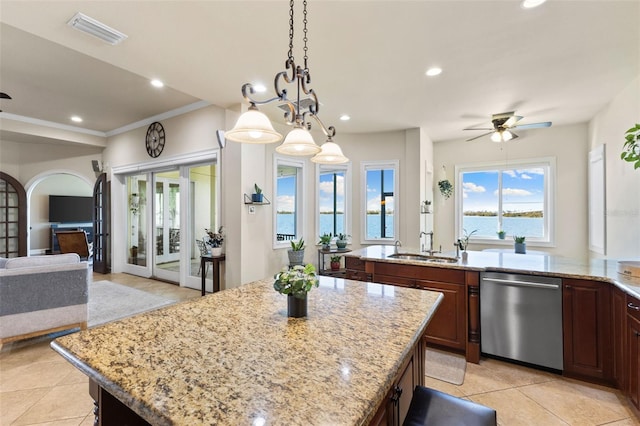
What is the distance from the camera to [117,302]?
4.36m

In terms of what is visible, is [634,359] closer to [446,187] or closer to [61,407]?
[61,407]

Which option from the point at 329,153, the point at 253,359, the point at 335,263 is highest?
the point at 329,153

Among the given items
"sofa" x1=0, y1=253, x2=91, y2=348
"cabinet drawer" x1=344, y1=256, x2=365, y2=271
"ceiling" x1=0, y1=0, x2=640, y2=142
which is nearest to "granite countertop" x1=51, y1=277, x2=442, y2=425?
"cabinet drawer" x1=344, y1=256, x2=365, y2=271

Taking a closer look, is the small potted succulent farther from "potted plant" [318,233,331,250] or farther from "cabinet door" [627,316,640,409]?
"cabinet door" [627,316,640,409]

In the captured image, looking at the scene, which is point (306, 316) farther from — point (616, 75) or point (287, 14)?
point (616, 75)

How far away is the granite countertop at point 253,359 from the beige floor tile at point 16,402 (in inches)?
63.0

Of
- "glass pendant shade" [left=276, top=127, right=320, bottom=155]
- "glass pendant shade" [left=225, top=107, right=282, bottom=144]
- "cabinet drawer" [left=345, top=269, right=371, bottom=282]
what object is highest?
"glass pendant shade" [left=225, top=107, right=282, bottom=144]

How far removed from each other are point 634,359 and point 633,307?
360 millimetres

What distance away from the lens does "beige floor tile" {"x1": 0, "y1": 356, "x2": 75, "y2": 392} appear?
2383mm

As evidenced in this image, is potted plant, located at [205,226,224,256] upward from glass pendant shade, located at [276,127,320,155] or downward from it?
downward

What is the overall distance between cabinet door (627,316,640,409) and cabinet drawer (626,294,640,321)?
28mm

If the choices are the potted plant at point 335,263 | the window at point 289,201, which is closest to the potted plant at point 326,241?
the potted plant at point 335,263

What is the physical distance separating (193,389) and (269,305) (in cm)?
80

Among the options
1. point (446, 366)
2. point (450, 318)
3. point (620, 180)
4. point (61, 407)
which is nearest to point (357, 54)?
point (450, 318)
